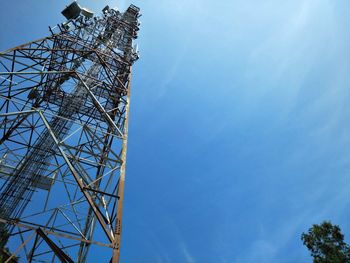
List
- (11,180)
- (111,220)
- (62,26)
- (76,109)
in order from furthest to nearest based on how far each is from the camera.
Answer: (62,26)
(76,109)
(11,180)
(111,220)

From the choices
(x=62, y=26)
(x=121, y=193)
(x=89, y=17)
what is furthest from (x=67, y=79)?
(x=121, y=193)

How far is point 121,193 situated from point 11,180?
4873mm

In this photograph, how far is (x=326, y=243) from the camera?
17.7 m

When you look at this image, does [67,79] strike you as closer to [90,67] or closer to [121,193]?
[90,67]

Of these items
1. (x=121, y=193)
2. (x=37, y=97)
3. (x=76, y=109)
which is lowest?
(x=121, y=193)

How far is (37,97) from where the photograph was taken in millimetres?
13555

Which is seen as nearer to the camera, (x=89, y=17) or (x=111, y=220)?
(x=111, y=220)

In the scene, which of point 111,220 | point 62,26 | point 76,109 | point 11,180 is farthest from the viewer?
point 62,26

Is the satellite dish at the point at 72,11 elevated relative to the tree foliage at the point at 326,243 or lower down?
elevated

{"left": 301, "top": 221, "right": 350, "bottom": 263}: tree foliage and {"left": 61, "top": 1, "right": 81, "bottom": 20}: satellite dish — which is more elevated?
{"left": 61, "top": 1, "right": 81, "bottom": 20}: satellite dish

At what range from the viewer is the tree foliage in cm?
1662

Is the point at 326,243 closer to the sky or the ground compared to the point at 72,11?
closer to the ground

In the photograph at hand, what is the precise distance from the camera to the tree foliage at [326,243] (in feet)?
54.5

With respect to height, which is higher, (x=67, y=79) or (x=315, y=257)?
(x=67, y=79)
